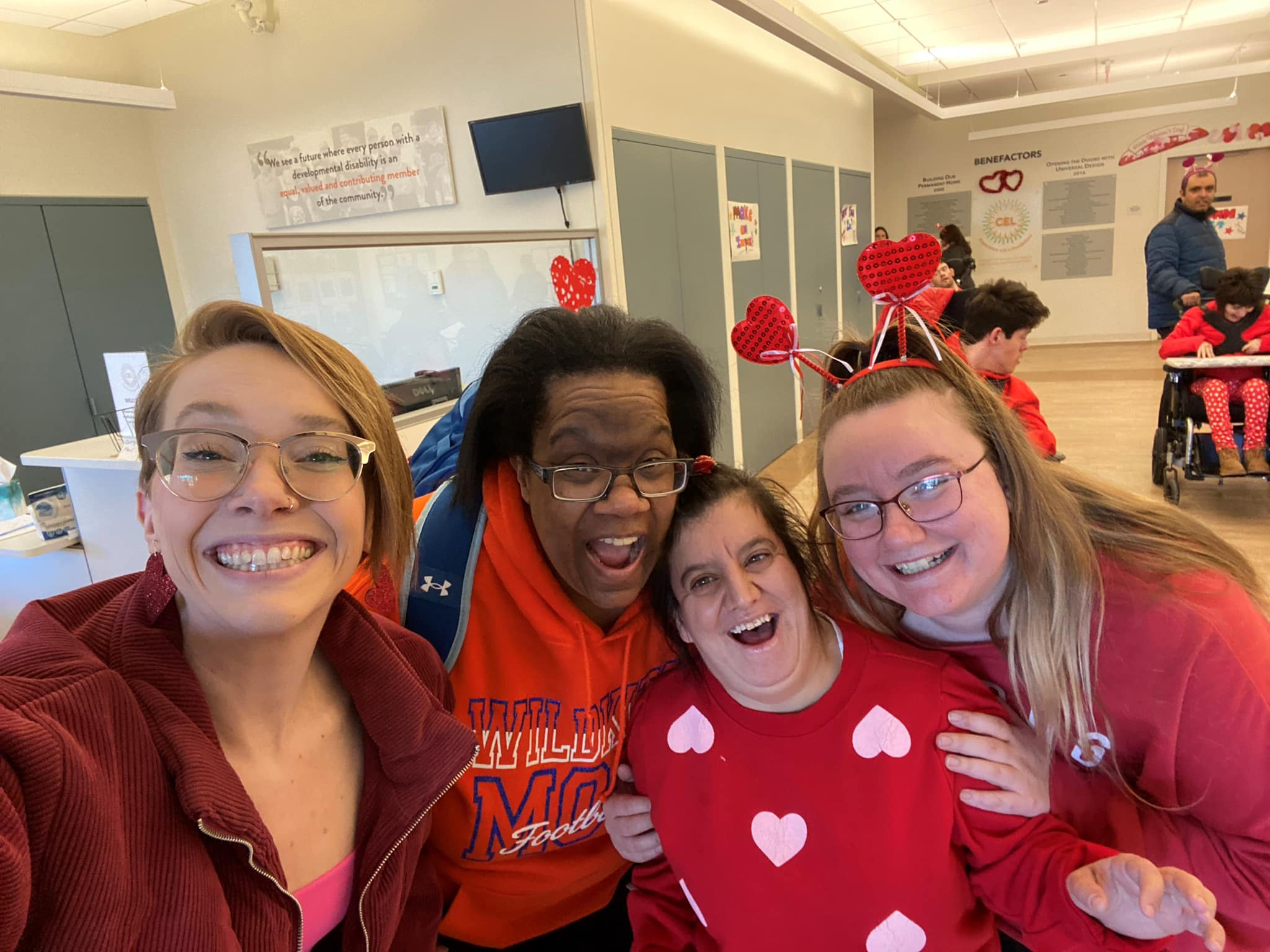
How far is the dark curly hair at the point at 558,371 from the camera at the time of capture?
4.51 ft

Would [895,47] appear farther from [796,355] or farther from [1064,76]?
[796,355]

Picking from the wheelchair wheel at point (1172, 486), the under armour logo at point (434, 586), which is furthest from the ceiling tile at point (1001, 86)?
the under armour logo at point (434, 586)

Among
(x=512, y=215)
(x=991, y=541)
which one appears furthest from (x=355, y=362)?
(x=512, y=215)

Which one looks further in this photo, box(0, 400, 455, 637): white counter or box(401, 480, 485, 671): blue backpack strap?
box(0, 400, 455, 637): white counter

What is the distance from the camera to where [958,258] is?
21.3 ft

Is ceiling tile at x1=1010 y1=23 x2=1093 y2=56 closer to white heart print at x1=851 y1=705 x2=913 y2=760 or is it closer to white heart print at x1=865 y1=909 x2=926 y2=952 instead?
white heart print at x1=851 y1=705 x2=913 y2=760

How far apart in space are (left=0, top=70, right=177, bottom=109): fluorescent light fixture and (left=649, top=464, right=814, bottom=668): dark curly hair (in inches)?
172

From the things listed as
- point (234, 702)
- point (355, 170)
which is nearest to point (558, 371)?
point (234, 702)

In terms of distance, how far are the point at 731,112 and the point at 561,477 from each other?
482 cm

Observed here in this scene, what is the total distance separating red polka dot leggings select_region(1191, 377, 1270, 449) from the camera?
4.14 m

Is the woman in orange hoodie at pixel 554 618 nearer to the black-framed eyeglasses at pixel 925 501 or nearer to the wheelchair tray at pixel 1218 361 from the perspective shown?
the black-framed eyeglasses at pixel 925 501

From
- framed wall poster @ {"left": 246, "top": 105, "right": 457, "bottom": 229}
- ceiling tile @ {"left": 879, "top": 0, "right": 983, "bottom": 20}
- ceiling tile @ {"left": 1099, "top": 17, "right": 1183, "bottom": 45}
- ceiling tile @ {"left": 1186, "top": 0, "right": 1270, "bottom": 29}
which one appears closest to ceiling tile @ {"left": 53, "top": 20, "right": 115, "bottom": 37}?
framed wall poster @ {"left": 246, "top": 105, "right": 457, "bottom": 229}

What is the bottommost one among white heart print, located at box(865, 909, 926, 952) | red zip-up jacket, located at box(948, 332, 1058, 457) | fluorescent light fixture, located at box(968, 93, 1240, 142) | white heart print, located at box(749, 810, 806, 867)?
white heart print, located at box(865, 909, 926, 952)

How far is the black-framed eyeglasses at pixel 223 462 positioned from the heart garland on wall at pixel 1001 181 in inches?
457
